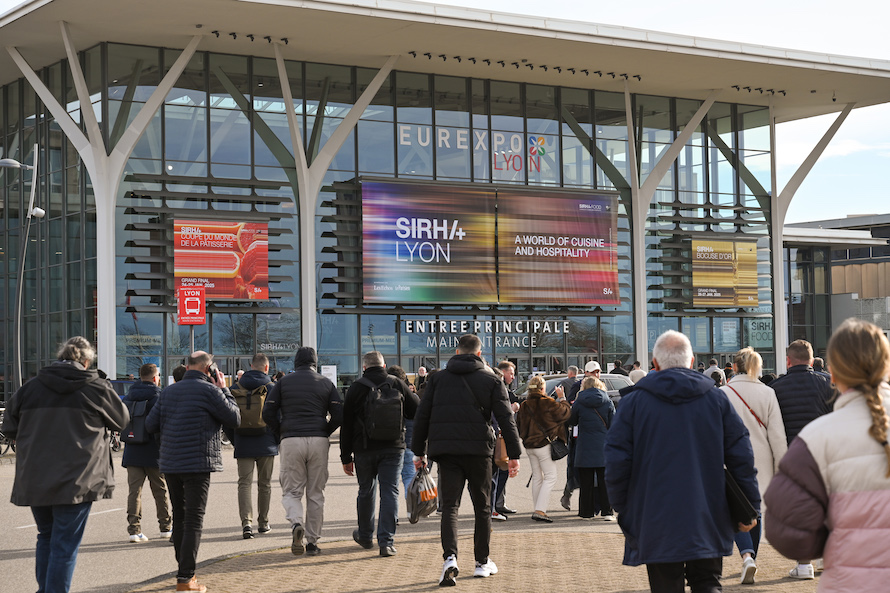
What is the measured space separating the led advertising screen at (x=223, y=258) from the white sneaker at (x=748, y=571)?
23357 mm

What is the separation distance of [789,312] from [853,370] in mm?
44237

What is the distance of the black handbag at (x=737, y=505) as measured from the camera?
5.73 meters

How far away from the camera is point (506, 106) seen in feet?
116

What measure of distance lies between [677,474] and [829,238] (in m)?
43.6

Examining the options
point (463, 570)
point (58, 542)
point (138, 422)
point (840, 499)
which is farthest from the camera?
point (138, 422)

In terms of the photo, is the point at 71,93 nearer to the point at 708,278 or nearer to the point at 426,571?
the point at 708,278

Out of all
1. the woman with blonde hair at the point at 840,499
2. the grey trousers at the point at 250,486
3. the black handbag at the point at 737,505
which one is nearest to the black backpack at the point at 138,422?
the grey trousers at the point at 250,486

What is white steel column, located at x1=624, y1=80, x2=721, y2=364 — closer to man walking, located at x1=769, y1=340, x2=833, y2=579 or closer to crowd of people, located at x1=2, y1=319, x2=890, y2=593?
crowd of people, located at x1=2, y1=319, x2=890, y2=593

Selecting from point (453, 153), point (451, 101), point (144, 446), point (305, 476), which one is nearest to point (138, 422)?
point (144, 446)

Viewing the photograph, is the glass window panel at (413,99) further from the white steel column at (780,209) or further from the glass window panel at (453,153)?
the white steel column at (780,209)

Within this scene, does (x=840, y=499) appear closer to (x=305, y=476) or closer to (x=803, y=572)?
(x=803, y=572)

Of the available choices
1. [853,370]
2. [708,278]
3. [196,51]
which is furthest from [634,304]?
[853,370]

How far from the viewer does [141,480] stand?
12070mm

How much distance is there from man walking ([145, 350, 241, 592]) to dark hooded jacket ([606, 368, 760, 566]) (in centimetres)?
427
